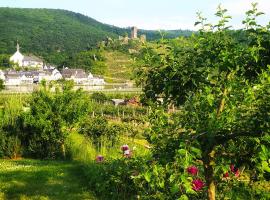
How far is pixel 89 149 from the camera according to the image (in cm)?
1773

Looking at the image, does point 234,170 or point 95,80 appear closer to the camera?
point 234,170

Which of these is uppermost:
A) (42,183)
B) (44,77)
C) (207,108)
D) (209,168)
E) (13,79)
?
(207,108)

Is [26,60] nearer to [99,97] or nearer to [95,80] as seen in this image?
[95,80]

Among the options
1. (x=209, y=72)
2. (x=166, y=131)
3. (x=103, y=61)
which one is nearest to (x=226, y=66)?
(x=209, y=72)

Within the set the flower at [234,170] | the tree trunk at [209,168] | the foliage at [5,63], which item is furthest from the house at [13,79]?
the tree trunk at [209,168]

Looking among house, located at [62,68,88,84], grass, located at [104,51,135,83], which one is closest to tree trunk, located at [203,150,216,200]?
grass, located at [104,51,135,83]

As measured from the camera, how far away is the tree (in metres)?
4.60

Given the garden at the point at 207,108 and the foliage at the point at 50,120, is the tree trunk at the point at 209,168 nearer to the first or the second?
the garden at the point at 207,108

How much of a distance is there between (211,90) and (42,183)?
365 inches

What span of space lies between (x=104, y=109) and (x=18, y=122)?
133ft

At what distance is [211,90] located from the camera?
188 inches

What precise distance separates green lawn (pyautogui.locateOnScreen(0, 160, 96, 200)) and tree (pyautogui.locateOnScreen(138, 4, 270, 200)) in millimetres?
6489

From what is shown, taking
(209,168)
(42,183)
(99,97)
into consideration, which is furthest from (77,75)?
(209,168)

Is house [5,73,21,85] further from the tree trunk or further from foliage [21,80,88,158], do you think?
the tree trunk
